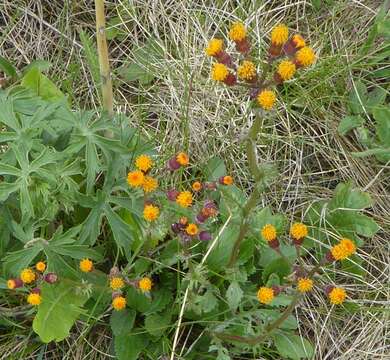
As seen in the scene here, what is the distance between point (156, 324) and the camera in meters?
2.17

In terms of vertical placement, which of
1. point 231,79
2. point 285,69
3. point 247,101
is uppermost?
point 285,69

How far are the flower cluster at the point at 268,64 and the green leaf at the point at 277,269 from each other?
0.70 meters

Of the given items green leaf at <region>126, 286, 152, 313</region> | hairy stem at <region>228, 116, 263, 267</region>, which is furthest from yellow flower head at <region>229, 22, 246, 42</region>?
green leaf at <region>126, 286, 152, 313</region>

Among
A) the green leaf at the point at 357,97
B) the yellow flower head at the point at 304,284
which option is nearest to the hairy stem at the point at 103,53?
the yellow flower head at the point at 304,284

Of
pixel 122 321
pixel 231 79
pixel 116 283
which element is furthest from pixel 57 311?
pixel 231 79

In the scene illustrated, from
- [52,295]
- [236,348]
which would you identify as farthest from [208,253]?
[52,295]

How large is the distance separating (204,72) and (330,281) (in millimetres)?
966

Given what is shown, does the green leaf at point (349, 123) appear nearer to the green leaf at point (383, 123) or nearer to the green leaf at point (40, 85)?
the green leaf at point (383, 123)

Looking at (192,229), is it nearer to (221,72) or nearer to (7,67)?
(221,72)

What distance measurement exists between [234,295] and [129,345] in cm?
42

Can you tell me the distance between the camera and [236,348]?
2203 millimetres

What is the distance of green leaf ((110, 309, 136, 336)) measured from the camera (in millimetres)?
2188

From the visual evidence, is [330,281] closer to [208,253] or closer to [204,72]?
[208,253]

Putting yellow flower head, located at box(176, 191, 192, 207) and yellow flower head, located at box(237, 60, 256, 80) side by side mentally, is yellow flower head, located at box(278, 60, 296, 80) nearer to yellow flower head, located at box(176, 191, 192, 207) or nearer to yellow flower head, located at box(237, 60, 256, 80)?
yellow flower head, located at box(237, 60, 256, 80)
